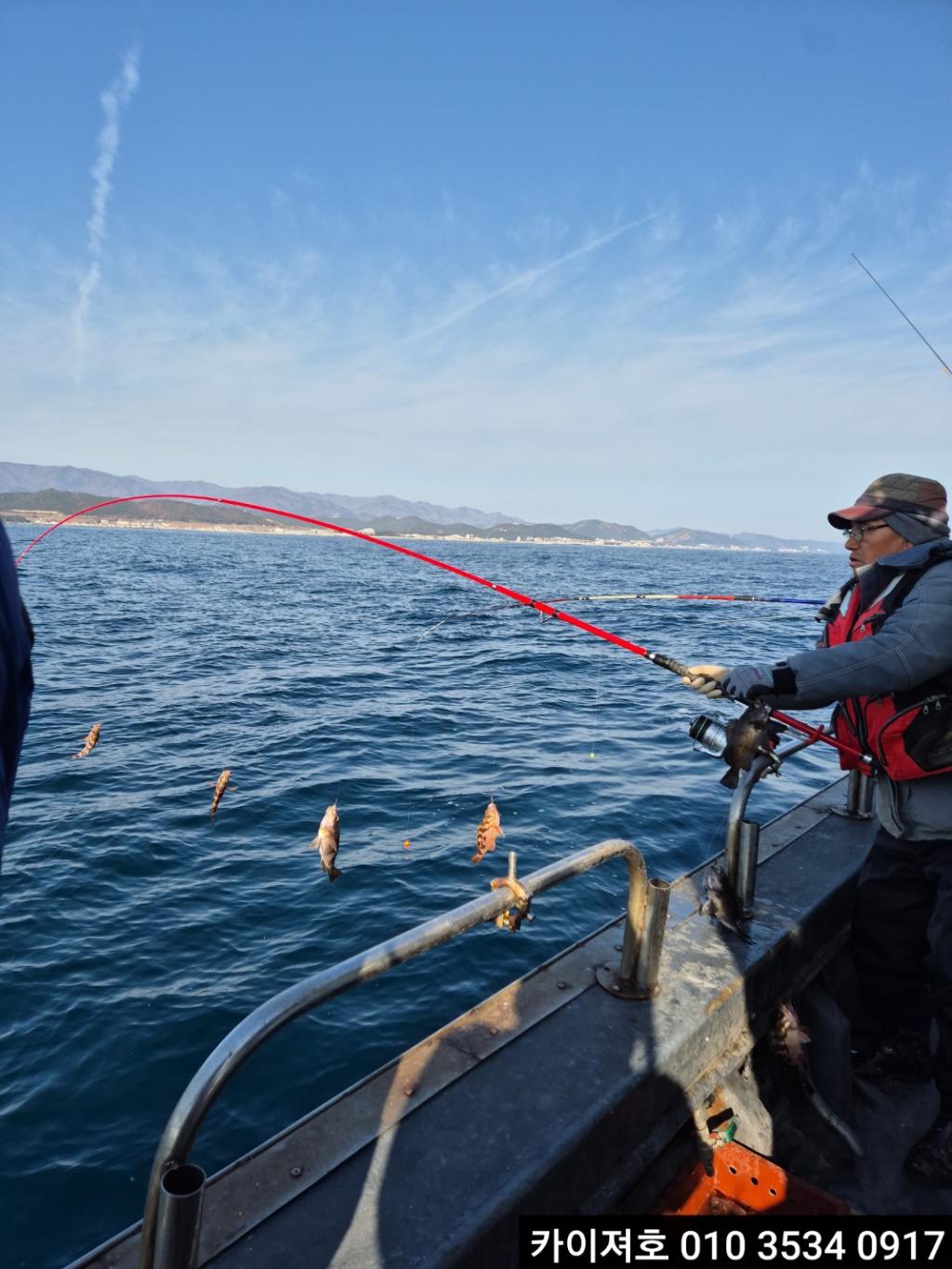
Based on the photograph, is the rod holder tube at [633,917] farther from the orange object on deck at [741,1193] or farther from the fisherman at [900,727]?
the fisherman at [900,727]

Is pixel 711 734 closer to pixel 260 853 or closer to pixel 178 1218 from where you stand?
pixel 178 1218

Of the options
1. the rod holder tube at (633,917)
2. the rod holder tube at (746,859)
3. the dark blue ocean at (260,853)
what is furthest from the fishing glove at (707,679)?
the dark blue ocean at (260,853)

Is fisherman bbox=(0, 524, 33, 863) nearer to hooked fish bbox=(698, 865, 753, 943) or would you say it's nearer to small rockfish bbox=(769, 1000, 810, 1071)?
hooked fish bbox=(698, 865, 753, 943)

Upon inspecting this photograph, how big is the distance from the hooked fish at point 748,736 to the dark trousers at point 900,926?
83 centimetres

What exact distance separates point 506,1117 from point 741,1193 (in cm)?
122

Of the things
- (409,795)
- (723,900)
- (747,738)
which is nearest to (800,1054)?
(723,900)

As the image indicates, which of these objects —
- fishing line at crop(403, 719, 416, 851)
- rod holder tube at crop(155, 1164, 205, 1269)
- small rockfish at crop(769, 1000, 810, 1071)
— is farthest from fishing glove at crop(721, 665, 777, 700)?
fishing line at crop(403, 719, 416, 851)

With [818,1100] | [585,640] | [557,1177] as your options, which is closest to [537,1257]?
[557,1177]

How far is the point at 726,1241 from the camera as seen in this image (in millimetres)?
3047

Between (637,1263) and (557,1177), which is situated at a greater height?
(557,1177)

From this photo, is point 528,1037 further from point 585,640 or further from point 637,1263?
point 585,640

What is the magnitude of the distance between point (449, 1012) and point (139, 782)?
6987 mm

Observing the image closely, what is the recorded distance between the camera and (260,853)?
9.05m

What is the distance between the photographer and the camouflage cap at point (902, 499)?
378 cm
